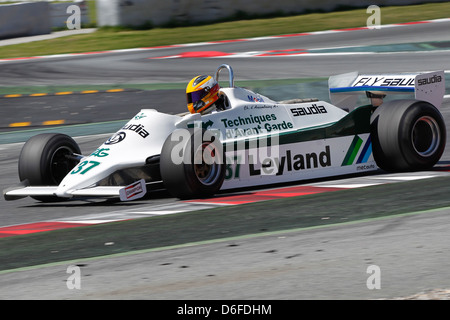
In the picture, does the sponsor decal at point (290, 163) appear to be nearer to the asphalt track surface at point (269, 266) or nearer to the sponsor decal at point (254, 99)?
the sponsor decal at point (254, 99)

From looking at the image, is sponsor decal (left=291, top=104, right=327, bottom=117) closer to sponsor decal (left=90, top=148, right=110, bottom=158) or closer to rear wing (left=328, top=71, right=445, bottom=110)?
rear wing (left=328, top=71, right=445, bottom=110)

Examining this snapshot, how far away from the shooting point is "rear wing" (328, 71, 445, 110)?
9359 mm

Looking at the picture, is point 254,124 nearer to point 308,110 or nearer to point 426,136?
point 308,110

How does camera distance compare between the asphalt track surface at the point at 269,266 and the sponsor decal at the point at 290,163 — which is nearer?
the asphalt track surface at the point at 269,266

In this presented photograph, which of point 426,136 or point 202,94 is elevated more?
point 202,94

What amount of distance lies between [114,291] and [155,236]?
153 cm

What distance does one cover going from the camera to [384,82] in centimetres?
957

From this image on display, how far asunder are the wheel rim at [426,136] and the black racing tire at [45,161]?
11.0 ft

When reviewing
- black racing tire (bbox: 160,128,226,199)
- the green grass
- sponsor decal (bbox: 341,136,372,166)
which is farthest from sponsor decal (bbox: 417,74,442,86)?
the green grass

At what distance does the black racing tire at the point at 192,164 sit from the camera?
7.73 meters

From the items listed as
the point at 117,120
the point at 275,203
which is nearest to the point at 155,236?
the point at 275,203

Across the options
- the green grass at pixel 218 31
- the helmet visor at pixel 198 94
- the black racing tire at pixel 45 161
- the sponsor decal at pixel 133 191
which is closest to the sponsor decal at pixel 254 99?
the helmet visor at pixel 198 94

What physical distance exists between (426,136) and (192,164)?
8.45 feet

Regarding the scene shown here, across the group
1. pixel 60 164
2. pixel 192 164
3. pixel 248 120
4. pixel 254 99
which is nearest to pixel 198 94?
pixel 248 120
